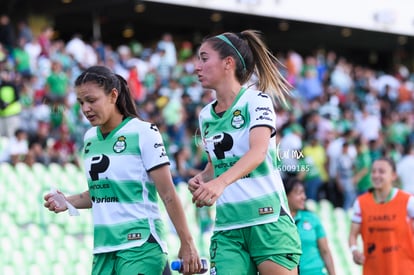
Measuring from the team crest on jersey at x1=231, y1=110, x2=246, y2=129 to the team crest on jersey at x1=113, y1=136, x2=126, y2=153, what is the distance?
0.62 metres

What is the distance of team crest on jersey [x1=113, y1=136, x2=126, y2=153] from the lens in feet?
19.0

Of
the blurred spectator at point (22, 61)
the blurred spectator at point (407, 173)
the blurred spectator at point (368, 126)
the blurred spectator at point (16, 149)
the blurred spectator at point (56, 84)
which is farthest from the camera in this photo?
the blurred spectator at point (368, 126)

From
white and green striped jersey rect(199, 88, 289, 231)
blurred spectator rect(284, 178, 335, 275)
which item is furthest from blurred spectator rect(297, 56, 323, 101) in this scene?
white and green striped jersey rect(199, 88, 289, 231)

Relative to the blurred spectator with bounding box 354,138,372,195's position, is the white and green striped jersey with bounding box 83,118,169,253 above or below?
below

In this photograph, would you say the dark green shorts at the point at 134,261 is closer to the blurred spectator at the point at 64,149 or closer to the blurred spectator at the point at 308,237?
the blurred spectator at the point at 308,237

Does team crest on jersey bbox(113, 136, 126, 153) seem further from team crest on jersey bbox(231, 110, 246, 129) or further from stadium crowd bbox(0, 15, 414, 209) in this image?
stadium crowd bbox(0, 15, 414, 209)

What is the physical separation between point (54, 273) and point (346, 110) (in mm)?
13685

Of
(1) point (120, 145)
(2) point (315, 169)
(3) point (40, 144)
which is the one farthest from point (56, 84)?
(1) point (120, 145)

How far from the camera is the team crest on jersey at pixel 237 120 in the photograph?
5.72 metres

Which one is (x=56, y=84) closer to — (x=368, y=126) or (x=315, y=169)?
(x=315, y=169)

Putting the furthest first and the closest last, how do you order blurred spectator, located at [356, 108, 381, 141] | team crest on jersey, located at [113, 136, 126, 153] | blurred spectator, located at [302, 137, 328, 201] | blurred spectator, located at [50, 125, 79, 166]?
A: 1. blurred spectator, located at [356, 108, 381, 141]
2. blurred spectator, located at [302, 137, 328, 201]
3. blurred spectator, located at [50, 125, 79, 166]
4. team crest on jersey, located at [113, 136, 126, 153]

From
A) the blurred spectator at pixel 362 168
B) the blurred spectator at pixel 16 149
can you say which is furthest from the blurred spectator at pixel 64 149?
the blurred spectator at pixel 362 168

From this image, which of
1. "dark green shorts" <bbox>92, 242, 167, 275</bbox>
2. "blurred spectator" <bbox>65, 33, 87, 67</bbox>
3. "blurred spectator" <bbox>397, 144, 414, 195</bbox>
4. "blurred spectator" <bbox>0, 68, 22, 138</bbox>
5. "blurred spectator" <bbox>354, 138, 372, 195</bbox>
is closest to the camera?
"dark green shorts" <bbox>92, 242, 167, 275</bbox>

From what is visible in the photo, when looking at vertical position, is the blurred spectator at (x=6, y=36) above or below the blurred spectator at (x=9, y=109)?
above
